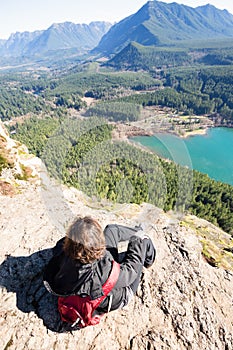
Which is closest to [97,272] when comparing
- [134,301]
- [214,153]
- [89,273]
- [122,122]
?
[89,273]

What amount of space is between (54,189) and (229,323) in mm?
5499

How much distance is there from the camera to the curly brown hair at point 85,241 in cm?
213

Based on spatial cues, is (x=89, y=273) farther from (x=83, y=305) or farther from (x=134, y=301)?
(x=134, y=301)

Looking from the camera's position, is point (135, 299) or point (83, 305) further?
point (135, 299)

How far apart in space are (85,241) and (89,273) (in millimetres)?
378

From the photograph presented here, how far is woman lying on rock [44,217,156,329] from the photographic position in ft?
7.09

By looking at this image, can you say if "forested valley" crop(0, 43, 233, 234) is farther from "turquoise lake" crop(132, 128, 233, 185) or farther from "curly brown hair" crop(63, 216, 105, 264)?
"turquoise lake" crop(132, 128, 233, 185)

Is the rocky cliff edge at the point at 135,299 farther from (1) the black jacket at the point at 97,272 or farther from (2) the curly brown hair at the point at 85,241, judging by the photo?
(2) the curly brown hair at the point at 85,241

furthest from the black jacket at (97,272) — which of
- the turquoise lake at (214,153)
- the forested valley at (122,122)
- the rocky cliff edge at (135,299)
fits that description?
the turquoise lake at (214,153)

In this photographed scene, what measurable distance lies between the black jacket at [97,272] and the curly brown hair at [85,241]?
5.0 inches

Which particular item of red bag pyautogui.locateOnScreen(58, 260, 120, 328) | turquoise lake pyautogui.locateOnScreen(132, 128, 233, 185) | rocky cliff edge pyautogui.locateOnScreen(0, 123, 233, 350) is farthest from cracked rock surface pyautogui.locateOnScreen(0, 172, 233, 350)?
turquoise lake pyautogui.locateOnScreen(132, 128, 233, 185)

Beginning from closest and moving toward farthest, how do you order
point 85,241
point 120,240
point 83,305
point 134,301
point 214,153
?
point 85,241
point 83,305
point 120,240
point 134,301
point 214,153

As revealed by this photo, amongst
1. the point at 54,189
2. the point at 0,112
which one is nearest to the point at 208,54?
the point at 0,112

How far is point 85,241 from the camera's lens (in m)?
2.13
